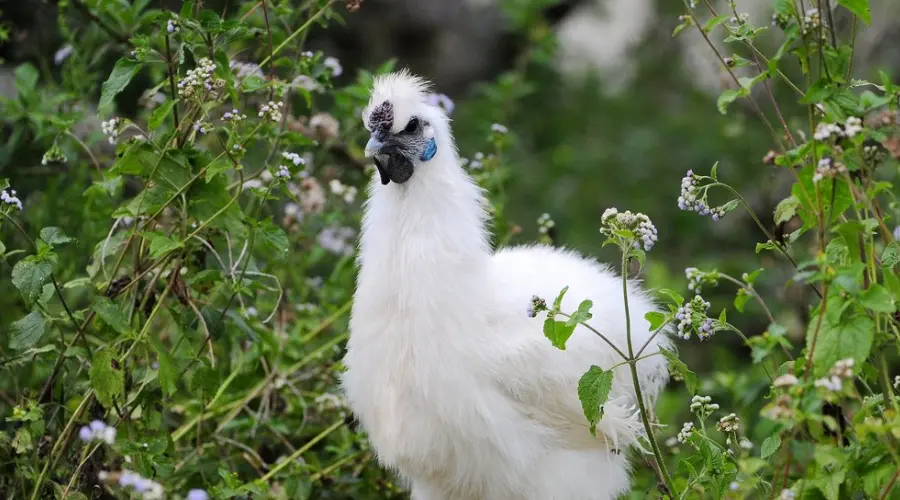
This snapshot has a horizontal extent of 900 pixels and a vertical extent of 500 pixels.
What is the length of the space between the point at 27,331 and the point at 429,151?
4.26 feet

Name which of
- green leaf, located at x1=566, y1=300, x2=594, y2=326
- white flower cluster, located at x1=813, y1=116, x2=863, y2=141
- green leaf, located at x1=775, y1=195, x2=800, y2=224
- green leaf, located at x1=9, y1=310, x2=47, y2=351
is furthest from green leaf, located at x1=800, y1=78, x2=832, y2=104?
green leaf, located at x1=9, y1=310, x2=47, y2=351

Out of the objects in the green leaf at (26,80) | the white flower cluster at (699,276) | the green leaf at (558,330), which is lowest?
the green leaf at (558,330)

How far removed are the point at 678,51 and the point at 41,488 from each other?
7.79m

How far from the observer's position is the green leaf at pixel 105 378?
3.23m

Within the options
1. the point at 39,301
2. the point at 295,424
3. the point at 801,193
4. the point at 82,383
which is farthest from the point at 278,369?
the point at 801,193

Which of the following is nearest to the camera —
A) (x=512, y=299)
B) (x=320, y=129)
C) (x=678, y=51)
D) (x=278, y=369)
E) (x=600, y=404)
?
(x=600, y=404)

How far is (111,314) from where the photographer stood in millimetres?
3248

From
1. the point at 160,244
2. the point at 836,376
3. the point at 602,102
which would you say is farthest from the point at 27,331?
the point at 602,102

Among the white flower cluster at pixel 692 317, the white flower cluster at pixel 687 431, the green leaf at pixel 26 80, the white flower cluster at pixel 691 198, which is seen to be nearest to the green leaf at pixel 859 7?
the white flower cluster at pixel 691 198

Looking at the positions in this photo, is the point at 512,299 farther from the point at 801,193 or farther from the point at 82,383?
the point at 82,383

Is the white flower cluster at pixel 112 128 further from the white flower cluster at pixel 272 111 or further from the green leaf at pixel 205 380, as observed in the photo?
the green leaf at pixel 205 380

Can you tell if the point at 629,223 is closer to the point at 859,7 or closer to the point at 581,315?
the point at 581,315

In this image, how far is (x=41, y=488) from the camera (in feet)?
10.8

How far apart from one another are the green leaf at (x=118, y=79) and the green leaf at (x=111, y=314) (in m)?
0.57
